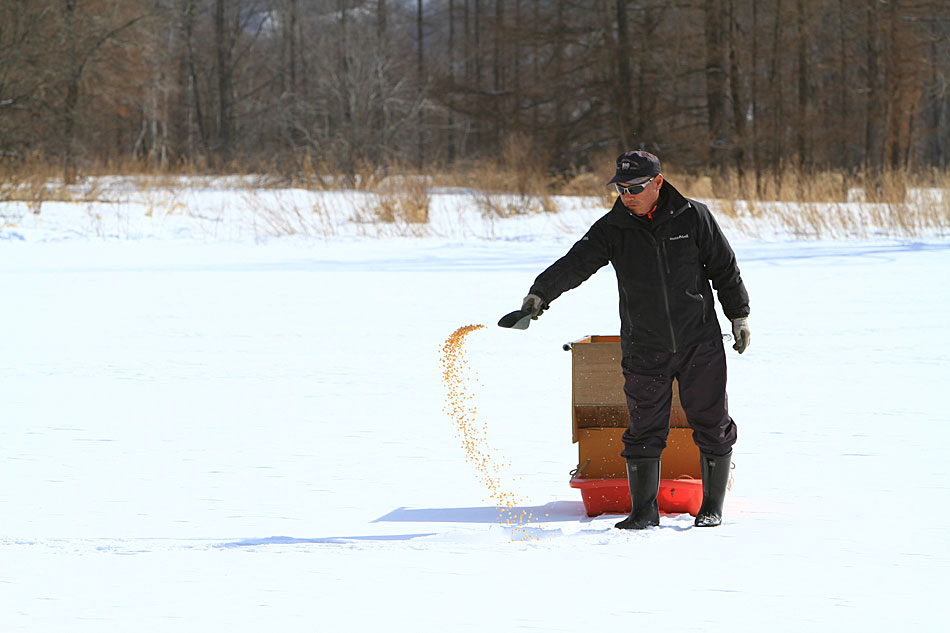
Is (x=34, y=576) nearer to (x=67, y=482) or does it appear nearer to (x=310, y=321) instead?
(x=67, y=482)

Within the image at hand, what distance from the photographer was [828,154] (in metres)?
31.7

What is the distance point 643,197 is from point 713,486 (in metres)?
1.04

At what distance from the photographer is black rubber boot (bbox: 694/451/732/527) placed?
3799 mm

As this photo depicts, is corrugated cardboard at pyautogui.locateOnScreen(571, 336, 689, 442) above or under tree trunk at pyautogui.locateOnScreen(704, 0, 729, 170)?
under

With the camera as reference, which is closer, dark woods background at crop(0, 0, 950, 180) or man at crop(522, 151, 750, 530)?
man at crop(522, 151, 750, 530)

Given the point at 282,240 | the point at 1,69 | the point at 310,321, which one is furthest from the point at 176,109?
the point at 310,321

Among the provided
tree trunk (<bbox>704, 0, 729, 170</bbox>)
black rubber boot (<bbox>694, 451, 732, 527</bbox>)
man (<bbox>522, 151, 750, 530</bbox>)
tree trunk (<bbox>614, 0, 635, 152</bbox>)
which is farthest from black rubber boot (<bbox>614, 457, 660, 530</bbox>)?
tree trunk (<bbox>614, 0, 635, 152</bbox>)

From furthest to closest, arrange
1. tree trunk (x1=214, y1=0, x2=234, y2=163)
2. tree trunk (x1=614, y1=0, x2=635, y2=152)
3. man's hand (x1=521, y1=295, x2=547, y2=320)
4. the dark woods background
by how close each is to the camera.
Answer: tree trunk (x1=214, y1=0, x2=234, y2=163) < tree trunk (x1=614, y1=0, x2=635, y2=152) < the dark woods background < man's hand (x1=521, y1=295, x2=547, y2=320)

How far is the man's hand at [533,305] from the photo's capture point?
3703 mm

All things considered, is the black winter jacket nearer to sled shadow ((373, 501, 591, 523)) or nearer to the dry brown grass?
sled shadow ((373, 501, 591, 523))

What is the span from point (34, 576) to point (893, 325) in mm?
7026

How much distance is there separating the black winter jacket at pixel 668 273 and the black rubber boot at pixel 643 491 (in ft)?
1.29

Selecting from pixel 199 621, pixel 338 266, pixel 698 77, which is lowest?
pixel 199 621

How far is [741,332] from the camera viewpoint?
3.75 metres
